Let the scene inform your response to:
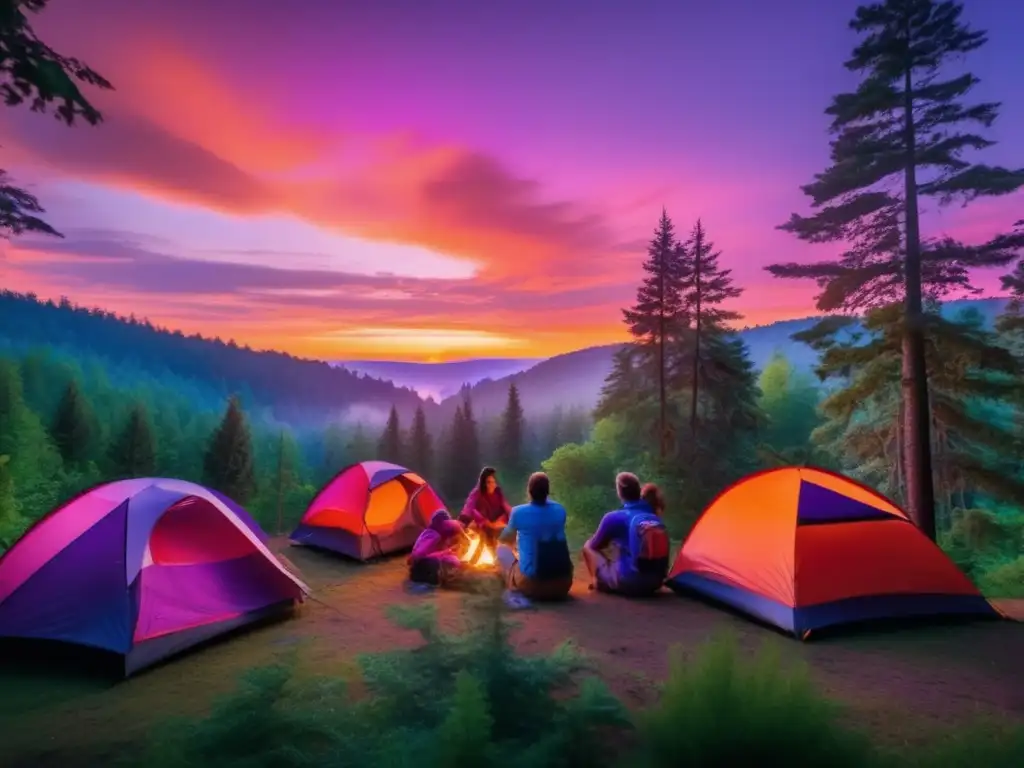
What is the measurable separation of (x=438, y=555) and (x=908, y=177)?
1125cm

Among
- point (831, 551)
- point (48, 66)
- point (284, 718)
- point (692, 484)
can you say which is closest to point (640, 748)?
point (284, 718)

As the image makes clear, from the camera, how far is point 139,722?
450 centimetres

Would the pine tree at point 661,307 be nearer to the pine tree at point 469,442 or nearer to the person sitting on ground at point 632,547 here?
the person sitting on ground at point 632,547

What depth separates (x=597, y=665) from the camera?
557 centimetres

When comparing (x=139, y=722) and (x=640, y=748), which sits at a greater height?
(x=640, y=748)

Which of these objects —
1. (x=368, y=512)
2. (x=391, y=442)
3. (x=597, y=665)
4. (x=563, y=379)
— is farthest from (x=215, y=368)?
(x=597, y=665)

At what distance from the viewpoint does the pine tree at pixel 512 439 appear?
36.2m

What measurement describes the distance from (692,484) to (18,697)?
16953mm

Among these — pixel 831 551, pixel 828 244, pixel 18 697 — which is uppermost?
pixel 828 244

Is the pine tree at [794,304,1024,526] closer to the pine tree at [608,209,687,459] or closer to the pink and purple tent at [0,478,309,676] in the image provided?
the pine tree at [608,209,687,459]

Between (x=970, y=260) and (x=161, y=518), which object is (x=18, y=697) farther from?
(x=970, y=260)

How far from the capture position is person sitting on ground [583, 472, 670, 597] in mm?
7918

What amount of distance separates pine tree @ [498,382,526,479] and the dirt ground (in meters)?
28.0

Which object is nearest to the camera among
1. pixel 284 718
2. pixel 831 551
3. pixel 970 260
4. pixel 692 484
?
pixel 284 718
